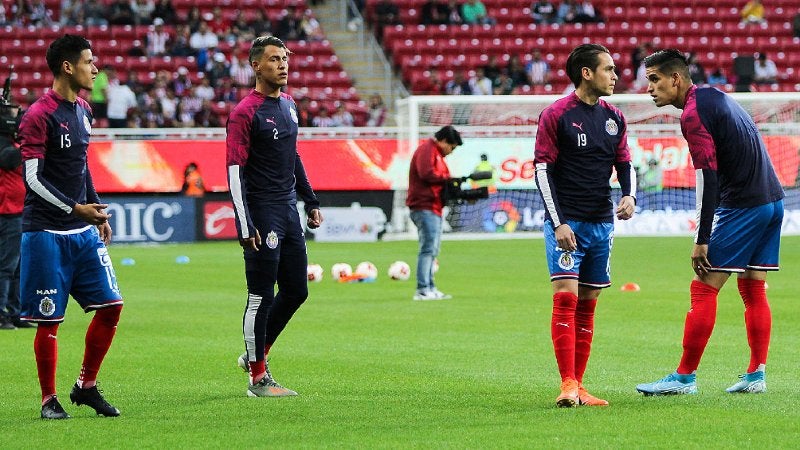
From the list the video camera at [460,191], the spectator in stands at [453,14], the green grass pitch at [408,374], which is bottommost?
the green grass pitch at [408,374]

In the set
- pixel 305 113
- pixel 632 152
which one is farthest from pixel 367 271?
pixel 305 113

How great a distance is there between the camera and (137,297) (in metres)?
16.5

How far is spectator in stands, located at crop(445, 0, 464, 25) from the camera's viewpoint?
34.4 m

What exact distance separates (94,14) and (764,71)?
51.9 feet

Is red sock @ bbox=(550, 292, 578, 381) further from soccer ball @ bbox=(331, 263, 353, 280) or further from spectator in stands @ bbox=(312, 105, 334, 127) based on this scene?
spectator in stands @ bbox=(312, 105, 334, 127)

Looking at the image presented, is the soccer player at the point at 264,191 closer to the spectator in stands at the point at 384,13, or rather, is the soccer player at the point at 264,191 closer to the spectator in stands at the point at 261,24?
the spectator in stands at the point at 261,24

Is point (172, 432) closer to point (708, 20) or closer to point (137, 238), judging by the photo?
point (137, 238)

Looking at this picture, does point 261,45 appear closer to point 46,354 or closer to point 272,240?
point 272,240

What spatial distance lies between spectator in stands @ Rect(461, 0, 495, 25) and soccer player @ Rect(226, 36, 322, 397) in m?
26.5

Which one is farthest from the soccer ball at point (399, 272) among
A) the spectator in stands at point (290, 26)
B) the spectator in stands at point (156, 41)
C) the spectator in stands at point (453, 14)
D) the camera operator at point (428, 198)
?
the spectator in stands at point (453, 14)

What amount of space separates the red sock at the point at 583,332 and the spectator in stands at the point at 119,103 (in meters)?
21.8

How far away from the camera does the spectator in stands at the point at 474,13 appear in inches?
1364

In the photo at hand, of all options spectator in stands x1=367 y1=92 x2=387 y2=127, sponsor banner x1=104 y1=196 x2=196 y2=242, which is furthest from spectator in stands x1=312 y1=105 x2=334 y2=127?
sponsor banner x1=104 y1=196 x2=196 y2=242

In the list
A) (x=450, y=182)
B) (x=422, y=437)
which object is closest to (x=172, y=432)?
(x=422, y=437)
